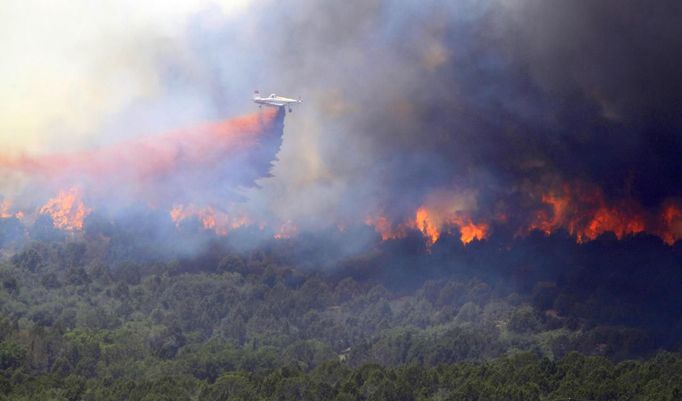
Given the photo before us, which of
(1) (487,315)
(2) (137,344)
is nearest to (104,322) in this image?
(2) (137,344)

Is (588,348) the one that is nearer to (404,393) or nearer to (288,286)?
(404,393)

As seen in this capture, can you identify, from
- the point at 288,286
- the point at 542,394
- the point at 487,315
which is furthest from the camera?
the point at 288,286

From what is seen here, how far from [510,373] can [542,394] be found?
16.9 ft

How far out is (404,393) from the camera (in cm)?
14212

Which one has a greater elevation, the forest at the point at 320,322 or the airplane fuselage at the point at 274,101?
the airplane fuselage at the point at 274,101

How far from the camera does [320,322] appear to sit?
177250 millimetres

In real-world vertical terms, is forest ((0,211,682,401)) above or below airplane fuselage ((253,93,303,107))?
below

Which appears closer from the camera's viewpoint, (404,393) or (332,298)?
(404,393)

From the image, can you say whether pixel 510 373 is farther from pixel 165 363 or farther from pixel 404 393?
pixel 165 363

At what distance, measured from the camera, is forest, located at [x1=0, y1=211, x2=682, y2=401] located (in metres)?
145

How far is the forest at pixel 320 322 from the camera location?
145125 mm

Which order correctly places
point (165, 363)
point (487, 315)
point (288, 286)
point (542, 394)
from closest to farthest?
point (542, 394) < point (165, 363) < point (487, 315) < point (288, 286)

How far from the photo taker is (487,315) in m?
172

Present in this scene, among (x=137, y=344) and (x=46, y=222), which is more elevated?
(x=46, y=222)
